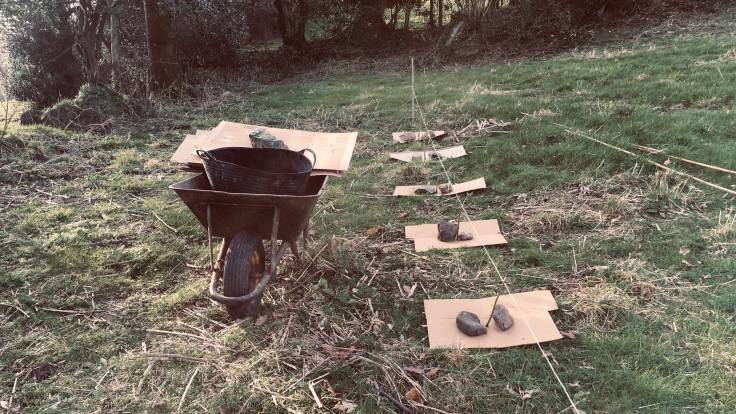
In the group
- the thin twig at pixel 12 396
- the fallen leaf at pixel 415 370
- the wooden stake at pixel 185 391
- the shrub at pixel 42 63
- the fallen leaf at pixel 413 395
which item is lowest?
the fallen leaf at pixel 413 395

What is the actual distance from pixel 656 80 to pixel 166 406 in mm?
7354

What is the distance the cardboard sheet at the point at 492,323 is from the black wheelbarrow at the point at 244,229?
3.20 ft

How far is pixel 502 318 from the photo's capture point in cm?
280

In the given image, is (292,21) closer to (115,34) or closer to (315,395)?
(115,34)

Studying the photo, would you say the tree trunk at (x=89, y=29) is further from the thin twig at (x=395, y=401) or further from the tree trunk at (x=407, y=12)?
the tree trunk at (x=407, y=12)

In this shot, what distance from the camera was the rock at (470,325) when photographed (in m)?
2.75

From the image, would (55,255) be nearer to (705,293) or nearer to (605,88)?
(705,293)

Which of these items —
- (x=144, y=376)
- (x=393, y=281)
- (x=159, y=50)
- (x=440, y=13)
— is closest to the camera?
(x=144, y=376)

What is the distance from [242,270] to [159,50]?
8.83 meters

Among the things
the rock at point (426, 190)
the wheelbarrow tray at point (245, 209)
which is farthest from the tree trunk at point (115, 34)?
the wheelbarrow tray at point (245, 209)

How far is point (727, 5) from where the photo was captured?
11727 mm

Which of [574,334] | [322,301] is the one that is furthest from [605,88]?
[322,301]

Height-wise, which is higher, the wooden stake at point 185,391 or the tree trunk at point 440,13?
the tree trunk at point 440,13

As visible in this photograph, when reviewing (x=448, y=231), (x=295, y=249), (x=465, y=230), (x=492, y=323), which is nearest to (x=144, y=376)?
(x=295, y=249)
